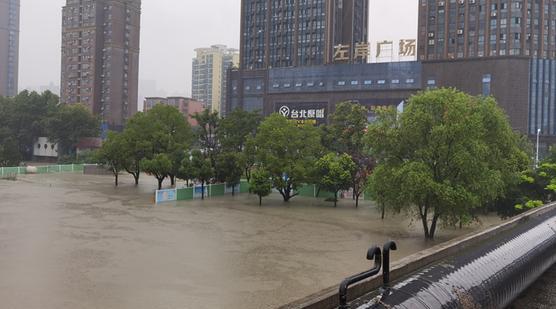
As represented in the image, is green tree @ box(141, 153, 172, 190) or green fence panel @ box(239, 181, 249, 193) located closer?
green tree @ box(141, 153, 172, 190)

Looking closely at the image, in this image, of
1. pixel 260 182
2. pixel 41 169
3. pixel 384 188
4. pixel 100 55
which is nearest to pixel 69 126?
pixel 41 169

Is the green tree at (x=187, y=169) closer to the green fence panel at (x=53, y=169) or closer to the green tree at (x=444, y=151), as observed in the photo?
the green tree at (x=444, y=151)

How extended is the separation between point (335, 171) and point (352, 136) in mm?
5802

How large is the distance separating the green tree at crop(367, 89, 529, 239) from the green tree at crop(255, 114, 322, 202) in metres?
12.2

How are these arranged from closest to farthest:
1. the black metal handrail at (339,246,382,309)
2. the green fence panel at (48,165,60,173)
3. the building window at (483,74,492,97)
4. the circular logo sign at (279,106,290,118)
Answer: the black metal handrail at (339,246,382,309) < the green fence panel at (48,165,60,173) < the building window at (483,74,492,97) < the circular logo sign at (279,106,290,118)

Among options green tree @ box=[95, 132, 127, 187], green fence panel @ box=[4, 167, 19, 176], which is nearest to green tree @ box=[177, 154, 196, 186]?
green tree @ box=[95, 132, 127, 187]

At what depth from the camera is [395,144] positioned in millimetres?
23375

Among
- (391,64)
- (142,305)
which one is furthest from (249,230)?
(391,64)

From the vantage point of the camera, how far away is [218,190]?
4219 centimetres

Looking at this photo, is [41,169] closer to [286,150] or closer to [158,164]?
[158,164]

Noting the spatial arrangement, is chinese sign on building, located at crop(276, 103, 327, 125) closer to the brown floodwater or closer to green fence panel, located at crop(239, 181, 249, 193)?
green fence panel, located at crop(239, 181, 249, 193)

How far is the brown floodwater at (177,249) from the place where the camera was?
44.9ft

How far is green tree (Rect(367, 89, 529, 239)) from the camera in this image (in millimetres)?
21484

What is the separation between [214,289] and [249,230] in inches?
432
